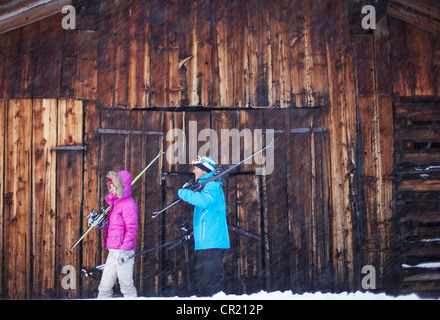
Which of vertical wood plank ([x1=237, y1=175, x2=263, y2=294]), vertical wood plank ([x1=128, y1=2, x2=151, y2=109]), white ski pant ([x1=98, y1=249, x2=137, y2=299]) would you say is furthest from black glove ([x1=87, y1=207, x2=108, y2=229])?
vertical wood plank ([x1=237, y1=175, x2=263, y2=294])

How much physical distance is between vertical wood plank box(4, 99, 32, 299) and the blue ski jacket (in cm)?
248

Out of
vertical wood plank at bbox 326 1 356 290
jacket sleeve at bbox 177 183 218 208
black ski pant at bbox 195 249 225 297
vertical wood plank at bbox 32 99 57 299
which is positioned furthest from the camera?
vertical wood plank at bbox 326 1 356 290

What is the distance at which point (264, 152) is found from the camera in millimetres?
6188

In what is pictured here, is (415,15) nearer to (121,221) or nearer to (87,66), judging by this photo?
(87,66)

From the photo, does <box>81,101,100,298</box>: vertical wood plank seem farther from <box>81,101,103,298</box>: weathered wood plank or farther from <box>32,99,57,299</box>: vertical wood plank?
<box>32,99,57,299</box>: vertical wood plank

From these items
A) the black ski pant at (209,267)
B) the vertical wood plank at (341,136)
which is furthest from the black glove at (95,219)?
the vertical wood plank at (341,136)

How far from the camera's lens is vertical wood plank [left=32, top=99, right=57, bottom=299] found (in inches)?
232

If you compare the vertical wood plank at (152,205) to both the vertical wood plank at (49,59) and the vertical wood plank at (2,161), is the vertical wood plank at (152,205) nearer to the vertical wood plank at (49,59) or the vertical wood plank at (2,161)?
the vertical wood plank at (49,59)

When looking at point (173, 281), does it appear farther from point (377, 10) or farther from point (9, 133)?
point (377, 10)

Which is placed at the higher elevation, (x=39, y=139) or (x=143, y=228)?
(x=39, y=139)

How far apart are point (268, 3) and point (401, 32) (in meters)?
2.09

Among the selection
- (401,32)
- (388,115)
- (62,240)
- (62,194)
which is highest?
(401,32)

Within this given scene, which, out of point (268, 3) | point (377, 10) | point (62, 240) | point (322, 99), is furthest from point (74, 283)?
point (377, 10)

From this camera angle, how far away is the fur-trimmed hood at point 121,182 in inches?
219
